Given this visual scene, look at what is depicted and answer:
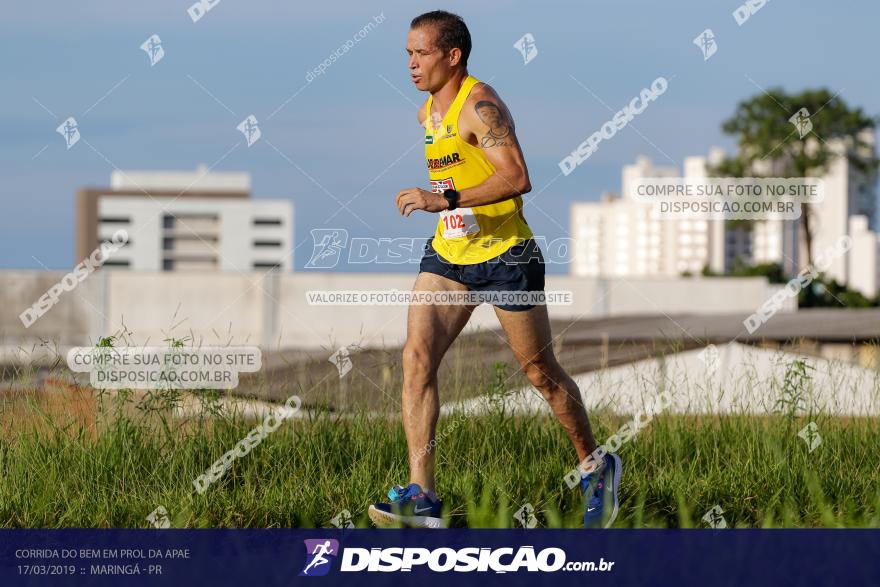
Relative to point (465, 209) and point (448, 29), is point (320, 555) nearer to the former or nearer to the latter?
point (465, 209)

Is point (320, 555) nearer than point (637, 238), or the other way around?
point (320, 555)

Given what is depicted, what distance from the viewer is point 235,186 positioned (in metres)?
133

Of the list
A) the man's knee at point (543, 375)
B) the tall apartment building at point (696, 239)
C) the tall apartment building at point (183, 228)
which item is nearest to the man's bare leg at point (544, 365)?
the man's knee at point (543, 375)

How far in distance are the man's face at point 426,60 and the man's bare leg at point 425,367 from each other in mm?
835

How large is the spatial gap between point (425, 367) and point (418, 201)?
770mm

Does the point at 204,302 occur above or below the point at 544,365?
above

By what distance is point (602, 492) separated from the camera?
516 centimetres

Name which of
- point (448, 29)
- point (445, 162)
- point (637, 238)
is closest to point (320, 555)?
point (445, 162)

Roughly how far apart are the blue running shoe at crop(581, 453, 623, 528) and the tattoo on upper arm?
158 cm

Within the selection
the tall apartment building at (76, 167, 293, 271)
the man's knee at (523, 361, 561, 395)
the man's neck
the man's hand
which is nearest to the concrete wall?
the man's knee at (523, 361, 561, 395)

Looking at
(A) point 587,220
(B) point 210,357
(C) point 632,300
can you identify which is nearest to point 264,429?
Result: (B) point 210,357

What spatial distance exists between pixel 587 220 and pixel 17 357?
141 meters

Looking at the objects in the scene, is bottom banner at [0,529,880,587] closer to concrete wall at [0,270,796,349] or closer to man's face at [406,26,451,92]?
man's face at [406,26,451,92]

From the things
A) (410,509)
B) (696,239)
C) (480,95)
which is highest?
(696,239)
